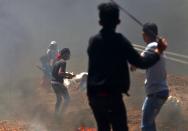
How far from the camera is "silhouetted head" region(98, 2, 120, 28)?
19.1ft

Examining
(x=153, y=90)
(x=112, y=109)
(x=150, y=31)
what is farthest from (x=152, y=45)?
(x=112, y=109)

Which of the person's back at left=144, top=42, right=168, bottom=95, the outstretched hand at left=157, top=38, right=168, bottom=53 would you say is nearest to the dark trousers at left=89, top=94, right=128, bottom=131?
the outstretched hand at left=157, top=38, right=168, bottom=53

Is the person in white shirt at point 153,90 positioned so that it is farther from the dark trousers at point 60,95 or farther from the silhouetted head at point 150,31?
the dark trousers at point 60,95

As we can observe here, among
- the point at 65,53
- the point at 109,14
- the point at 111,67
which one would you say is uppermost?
the point at 65,53

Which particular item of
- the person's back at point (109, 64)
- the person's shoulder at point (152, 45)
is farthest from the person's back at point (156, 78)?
the person's back at point (109, 64)

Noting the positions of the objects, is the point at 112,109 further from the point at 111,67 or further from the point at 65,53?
the point at 65,53

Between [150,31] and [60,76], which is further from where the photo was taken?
[60,76]

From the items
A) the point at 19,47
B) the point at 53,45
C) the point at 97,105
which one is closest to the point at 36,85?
the point at 53,45

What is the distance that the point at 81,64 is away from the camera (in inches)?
789

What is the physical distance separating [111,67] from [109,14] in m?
0.57

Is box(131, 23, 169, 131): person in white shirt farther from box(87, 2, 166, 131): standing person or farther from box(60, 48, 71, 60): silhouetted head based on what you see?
box(60, 48, 71, 60): silhouetted head

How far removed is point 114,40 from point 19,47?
17063 mm

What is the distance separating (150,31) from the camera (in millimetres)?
7258

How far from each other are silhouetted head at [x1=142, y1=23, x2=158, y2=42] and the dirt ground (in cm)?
292
